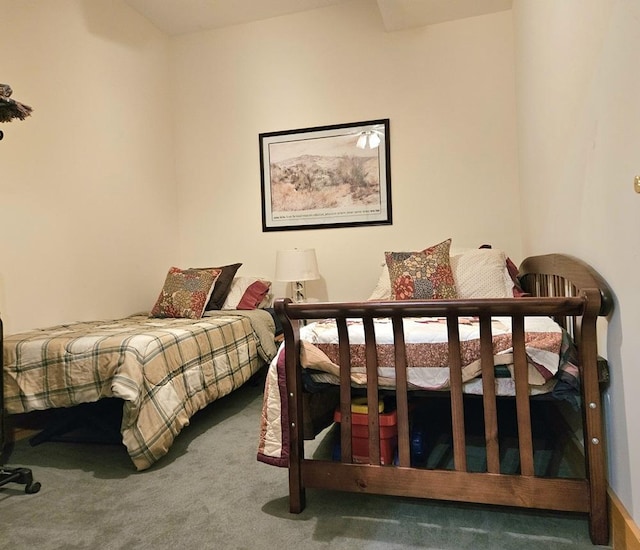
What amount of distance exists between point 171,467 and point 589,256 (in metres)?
1.89

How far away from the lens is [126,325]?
279cm

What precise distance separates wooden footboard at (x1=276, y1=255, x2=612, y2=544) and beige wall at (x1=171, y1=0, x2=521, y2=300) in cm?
182

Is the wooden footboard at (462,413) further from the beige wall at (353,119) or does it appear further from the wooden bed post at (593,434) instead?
the beige wall at (353,119)

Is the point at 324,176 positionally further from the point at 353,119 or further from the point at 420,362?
the point at 420,362

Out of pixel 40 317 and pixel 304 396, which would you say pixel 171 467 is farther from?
pixel 40 317

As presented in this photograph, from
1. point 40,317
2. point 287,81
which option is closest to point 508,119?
point 287,81

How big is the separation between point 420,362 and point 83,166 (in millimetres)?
2666

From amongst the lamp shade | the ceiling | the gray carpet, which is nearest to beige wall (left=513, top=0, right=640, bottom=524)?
the gray carpet

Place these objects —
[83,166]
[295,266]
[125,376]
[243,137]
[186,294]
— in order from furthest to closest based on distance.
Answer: [243,137], [295,266], [186,294], [83,166], [125,376]

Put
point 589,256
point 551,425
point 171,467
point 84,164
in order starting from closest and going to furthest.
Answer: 1. point 589,256
2. point 171,467
3. point 551,425
4. point 84,164

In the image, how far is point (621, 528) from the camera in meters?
1.28

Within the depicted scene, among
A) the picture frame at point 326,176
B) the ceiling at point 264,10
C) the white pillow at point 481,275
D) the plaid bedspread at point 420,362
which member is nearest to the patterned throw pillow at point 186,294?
the picture frame at point 326,176

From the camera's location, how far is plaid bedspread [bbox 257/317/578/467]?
1457 millimetres

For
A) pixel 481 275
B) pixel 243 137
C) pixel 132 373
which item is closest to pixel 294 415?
pixel 132 373
